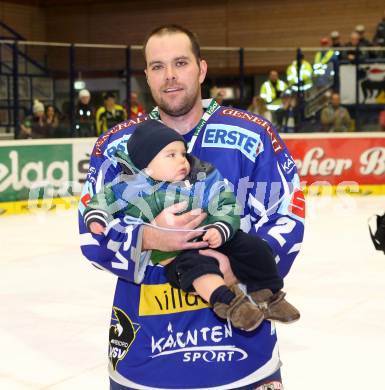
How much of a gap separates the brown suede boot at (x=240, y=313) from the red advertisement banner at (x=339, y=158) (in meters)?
13.5

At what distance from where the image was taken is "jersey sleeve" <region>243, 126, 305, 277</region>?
8.41 ft

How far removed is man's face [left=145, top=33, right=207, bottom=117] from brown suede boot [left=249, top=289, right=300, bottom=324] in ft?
2.15

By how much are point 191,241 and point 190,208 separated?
0.42 ft

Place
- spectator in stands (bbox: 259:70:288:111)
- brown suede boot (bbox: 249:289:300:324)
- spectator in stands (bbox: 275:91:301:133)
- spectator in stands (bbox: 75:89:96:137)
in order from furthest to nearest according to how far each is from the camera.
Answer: spectator in stands (bbox: 259:70:288:111) → spectator in stands (bbox: 275:91:301:133) → spectator in stands (bbox: 75:89:96:137) → brown suede boot (bbox: 249:289:300:324)

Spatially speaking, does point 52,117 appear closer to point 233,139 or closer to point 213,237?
point 233,139

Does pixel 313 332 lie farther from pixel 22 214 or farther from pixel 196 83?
pixel 22 214

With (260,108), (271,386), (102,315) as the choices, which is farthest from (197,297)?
(260,108)

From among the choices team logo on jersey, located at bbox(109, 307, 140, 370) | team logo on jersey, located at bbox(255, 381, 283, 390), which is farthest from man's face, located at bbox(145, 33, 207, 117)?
team logo on jersey, located at bbox(255, 381, 283, 390)

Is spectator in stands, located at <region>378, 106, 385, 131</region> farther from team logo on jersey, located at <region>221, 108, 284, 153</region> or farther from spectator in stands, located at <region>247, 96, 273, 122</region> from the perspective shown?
team logo on jersey, located at <region>221, 108, 284, 153</region>

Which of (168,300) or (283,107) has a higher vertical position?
(283,107)

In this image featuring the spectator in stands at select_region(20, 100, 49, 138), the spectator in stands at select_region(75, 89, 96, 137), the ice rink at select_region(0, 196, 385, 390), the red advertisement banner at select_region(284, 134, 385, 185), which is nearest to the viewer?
the ice rink at select_region(0, 196, 385, 390)

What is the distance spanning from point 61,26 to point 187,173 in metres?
29.2

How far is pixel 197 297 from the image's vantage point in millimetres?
2566

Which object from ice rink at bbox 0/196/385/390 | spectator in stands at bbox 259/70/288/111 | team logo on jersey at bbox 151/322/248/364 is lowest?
ice rink at bbox 0/196/385/390
